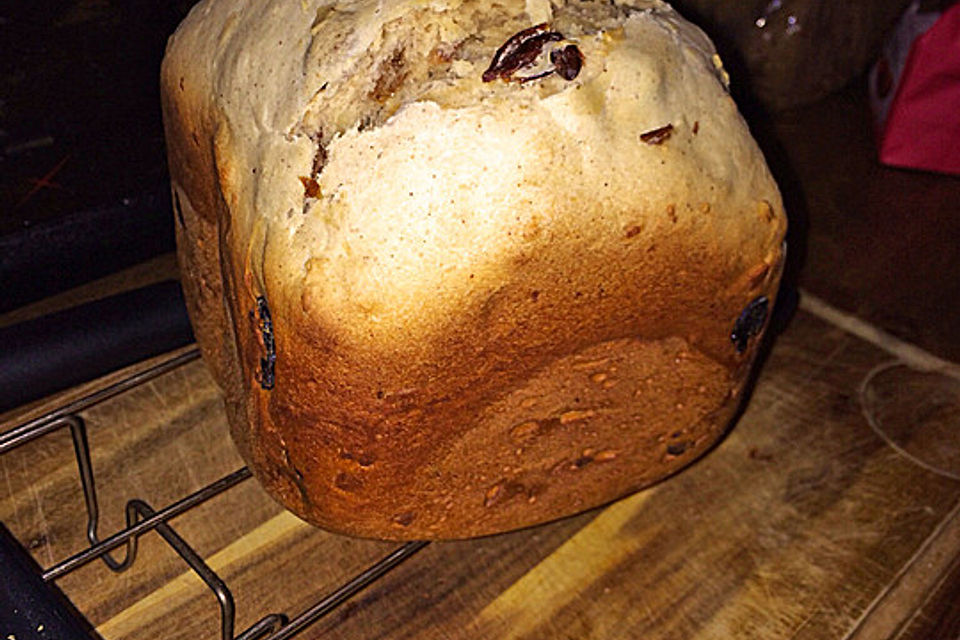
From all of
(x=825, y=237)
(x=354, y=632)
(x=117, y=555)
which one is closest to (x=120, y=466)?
(x=117, y=555)

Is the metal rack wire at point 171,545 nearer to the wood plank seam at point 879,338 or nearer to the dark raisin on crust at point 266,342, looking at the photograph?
the dark raisin on crust at point 266,342

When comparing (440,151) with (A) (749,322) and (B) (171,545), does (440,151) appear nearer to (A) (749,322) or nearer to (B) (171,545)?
(A) (749,322)

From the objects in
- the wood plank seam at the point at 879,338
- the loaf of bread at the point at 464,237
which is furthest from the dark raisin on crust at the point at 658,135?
the wood plank seam at the point at 879,338

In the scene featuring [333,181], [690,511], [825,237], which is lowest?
[825,237]

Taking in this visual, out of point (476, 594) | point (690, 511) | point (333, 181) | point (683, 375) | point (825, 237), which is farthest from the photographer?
point (825, 237)

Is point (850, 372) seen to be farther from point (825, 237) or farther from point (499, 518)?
point (499, 518)

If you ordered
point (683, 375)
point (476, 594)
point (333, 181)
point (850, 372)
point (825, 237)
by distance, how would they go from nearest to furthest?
point (333, 181) < point (683, 375) < point (476, 594) < point (850, 372) < point (825, 237)

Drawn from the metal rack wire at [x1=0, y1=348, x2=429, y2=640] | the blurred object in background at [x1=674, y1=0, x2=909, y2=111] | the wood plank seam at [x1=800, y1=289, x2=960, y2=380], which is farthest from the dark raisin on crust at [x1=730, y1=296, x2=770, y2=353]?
the blurred object in background at [x1=674, y1=0, x2=909, y2=111]
